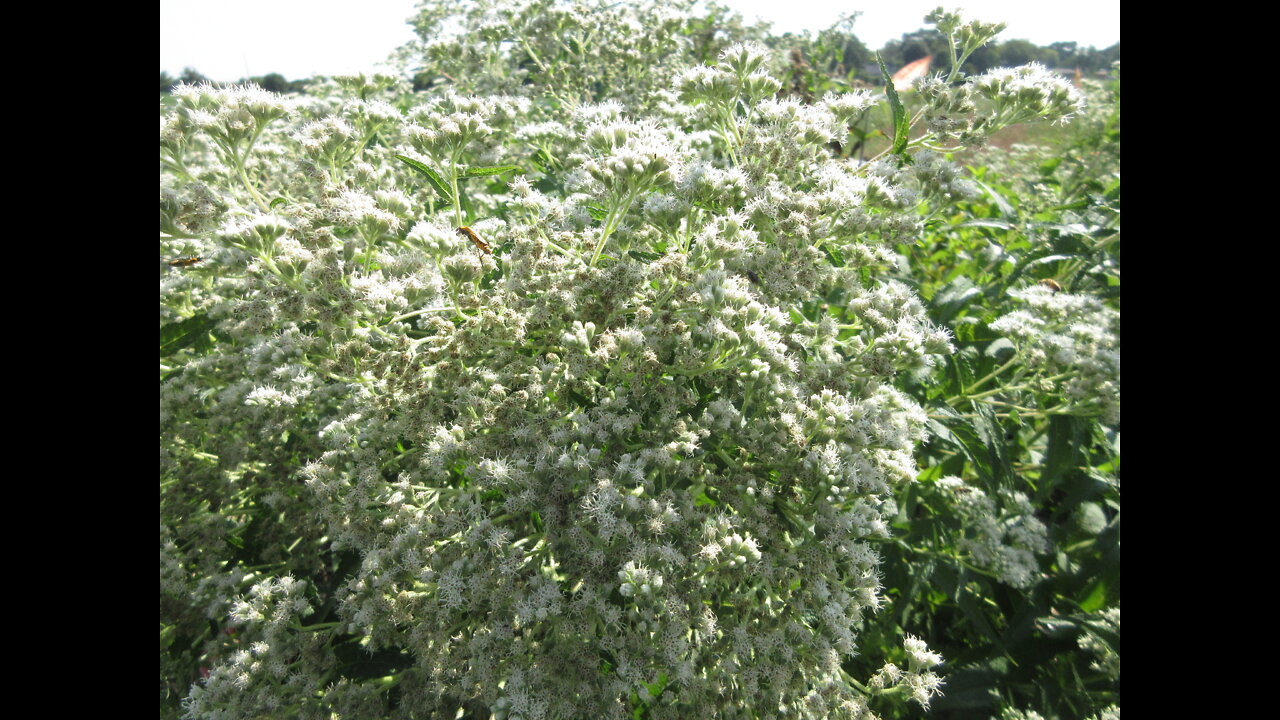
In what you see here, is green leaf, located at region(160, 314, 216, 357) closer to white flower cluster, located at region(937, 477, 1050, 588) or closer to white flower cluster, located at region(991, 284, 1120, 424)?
white flower cluster, located at region(937, 477, 1050, 588)

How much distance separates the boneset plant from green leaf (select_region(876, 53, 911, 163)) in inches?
1.0

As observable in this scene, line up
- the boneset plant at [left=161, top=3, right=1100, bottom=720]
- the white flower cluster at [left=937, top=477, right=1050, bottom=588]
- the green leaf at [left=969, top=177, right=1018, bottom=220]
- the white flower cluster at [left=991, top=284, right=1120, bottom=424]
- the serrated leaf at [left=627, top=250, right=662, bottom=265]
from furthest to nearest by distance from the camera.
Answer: the green leaf at [left=969, top=177, right=1018, bottom=220] → the white flower cluster at [left=937, top=477, right=1050, bottom=588] → the serrated leaf at [left=627, top=250, right=662, bottom=265] → the white flower cluster at [left=991, top=284, right=1120, bottom=424] → the boneset plant at [left=161, top=3, right=1100, bottom=720]

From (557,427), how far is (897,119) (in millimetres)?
1970

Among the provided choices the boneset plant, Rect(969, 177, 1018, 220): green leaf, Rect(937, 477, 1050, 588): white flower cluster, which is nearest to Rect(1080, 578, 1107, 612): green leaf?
Rect(937, 477, 1050, 588): white flower cluster

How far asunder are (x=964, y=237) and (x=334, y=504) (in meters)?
4.70

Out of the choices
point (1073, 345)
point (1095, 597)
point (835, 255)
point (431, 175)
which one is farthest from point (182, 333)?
point (1095, 597)

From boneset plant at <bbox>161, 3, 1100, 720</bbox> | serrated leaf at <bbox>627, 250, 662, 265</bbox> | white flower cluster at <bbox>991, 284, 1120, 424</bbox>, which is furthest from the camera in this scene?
serrated leaf at <bbox>627, 250, 662, 265</bbox>

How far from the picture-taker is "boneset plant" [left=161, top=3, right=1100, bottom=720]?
7.02 ft

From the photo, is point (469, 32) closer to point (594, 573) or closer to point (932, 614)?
point (594, 573)

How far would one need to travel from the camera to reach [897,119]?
9.32 ft

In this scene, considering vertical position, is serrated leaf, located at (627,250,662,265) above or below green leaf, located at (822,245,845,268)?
above

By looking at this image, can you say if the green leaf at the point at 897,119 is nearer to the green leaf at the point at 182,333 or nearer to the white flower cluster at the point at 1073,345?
the white flower cluster at the point at 1073,345
